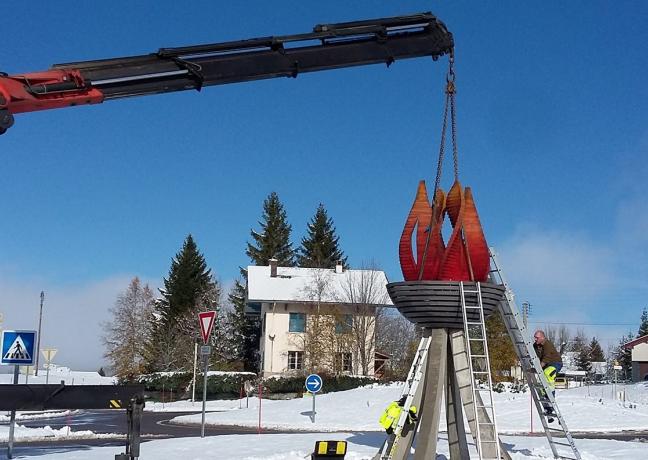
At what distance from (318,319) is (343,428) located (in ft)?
91.9

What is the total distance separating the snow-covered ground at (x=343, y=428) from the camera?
603 inches

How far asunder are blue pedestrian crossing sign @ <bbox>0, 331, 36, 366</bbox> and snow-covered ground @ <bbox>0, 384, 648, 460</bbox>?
6.50 ft

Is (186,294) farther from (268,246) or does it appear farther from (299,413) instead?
(299,413)

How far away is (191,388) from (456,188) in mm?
39282

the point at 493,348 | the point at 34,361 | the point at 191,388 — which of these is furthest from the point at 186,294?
the point at 34,361

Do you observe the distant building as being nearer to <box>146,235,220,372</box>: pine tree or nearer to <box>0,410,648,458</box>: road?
<box>146,235,220,372</box>: pine tree

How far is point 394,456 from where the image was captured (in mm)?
13141

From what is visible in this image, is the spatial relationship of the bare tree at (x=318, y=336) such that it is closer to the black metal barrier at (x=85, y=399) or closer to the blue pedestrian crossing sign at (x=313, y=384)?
the blue pedestrian crossing sign at (x=313, y=384)

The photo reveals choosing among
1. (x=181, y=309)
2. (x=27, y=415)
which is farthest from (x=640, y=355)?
(x=27, y=415)

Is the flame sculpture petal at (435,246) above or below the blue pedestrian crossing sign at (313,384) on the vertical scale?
above

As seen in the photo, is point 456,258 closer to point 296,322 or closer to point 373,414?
point 373,414

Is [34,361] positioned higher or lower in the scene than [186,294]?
lower

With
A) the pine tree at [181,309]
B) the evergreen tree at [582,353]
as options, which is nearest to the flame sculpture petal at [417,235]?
the pine tree at [181,309]

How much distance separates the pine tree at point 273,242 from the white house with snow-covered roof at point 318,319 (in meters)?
17.1
